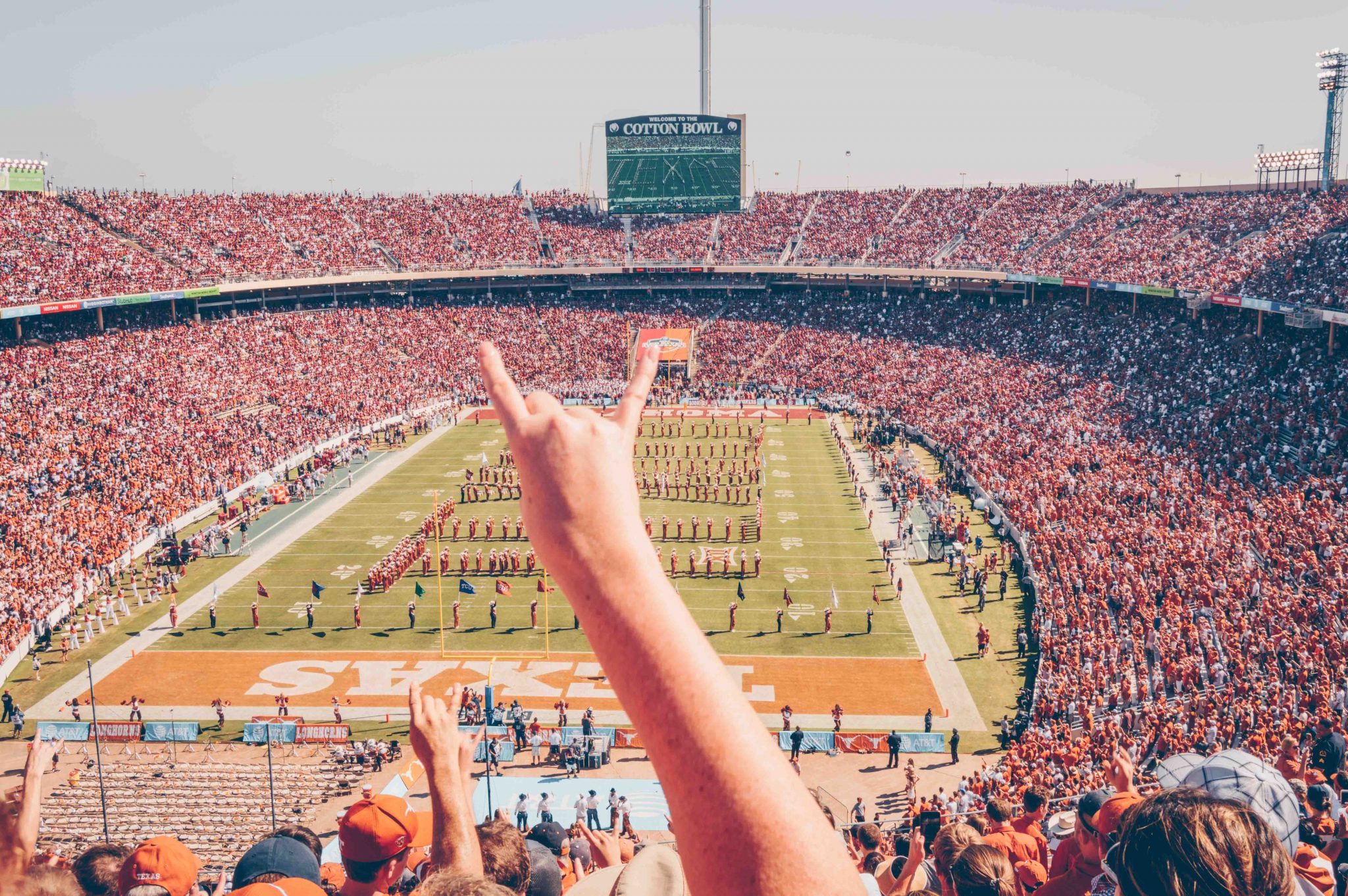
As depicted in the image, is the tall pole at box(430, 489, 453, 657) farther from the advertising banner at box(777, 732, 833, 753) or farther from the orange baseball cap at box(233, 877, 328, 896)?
the orange baseball cap at box(233, 877, 328, 896)

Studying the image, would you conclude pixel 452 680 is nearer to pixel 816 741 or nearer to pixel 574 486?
pixel 816 741

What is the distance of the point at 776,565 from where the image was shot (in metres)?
28.4

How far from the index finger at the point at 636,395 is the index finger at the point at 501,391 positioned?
174 mm

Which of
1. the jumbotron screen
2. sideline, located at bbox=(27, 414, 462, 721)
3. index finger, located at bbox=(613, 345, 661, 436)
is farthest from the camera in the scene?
the jumbotron screen

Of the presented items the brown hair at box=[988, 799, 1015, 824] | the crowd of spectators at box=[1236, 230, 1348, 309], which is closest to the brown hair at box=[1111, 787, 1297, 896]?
the brown hair at box=[988, 799, 1015, 824]

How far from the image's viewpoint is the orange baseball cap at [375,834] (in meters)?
3.54

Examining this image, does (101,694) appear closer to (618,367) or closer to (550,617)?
(550,617)

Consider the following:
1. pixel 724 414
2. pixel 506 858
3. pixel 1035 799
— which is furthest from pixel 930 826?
pixel 724 414

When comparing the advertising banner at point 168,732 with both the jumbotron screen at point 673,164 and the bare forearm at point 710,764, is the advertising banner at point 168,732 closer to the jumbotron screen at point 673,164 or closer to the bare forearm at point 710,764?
the bare forearm at point 710,764

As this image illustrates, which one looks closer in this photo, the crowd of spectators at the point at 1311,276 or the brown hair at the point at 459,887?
the brown hair at the point at 459,887

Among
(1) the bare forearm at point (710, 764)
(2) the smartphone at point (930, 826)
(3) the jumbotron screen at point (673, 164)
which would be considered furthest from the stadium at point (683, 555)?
(3) the jumbotron screen at point (673, 164)

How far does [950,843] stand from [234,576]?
1049 inches

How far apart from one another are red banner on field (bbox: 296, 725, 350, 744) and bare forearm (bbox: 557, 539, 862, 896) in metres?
19.1

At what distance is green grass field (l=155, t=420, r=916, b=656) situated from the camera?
925 inches
